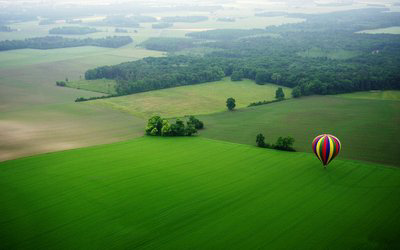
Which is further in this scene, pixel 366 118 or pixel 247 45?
pixel 247 45

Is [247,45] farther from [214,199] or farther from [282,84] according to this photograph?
[214,199]

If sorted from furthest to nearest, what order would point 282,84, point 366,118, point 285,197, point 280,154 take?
point 282,84
point 366,118
point 280,154
point 285,197

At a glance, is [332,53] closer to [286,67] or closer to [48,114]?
[286,67]

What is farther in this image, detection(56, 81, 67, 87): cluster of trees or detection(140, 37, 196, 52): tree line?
detection(140, 37, 196, 52): tree line

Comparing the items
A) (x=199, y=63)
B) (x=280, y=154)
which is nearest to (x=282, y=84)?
(x=199, y=63)

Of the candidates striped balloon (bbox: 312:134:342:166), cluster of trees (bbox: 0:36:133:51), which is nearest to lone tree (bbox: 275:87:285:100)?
striped balloon (bbox: 312:134:342:166)

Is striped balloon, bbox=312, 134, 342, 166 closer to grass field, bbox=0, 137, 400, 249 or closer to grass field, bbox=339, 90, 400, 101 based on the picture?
grass field, bbox=0, 137, 400, 249

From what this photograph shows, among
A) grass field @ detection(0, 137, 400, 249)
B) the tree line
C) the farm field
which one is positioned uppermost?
the tree line
